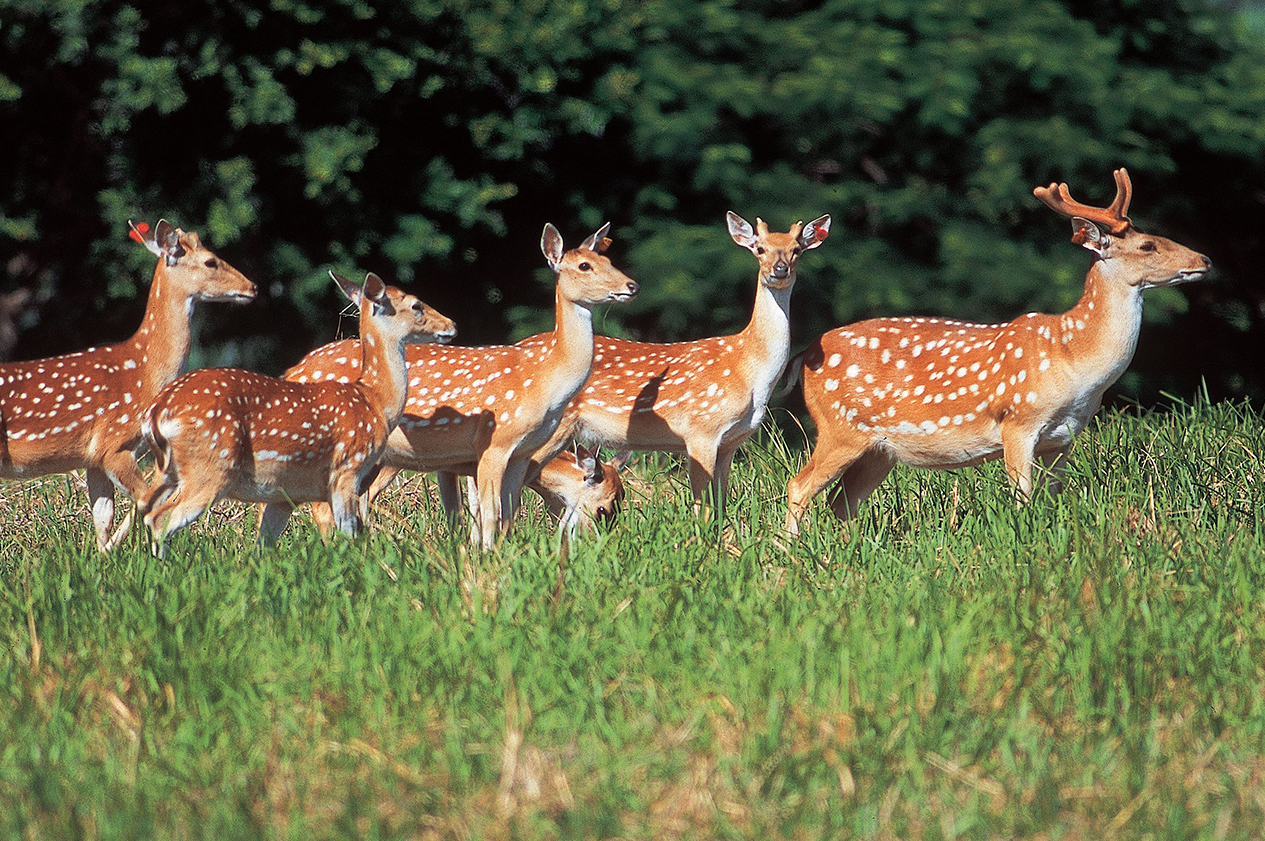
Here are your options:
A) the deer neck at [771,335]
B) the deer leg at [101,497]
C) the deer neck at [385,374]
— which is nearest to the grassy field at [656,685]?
the deer neck at [385,374]

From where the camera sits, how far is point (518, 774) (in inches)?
133

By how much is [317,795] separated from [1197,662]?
2292mm

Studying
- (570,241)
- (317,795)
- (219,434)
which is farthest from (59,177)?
(317,795)

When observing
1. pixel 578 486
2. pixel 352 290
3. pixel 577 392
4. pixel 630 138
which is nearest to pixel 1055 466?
pixel 577 392

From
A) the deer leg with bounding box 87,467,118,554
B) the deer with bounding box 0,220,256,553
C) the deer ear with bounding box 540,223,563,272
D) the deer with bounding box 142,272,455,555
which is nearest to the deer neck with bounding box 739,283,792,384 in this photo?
the deer ear with bounding box 540,223,563,272

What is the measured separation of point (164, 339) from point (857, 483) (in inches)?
118

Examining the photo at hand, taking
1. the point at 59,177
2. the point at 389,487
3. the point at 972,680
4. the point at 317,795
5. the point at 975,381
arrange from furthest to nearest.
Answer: the point at 59,177 < the point at 389,487 < the point at 975,381 < the point at 972,680 < the point at 317,795

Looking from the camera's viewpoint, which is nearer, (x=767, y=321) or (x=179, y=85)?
(x=767, y=321)

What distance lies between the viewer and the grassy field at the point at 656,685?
333 cm

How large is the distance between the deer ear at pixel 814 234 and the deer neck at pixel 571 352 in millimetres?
981

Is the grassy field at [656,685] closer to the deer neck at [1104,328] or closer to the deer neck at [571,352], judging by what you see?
the deer neck at [1104,328]

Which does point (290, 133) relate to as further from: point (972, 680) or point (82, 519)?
point (972, 680)

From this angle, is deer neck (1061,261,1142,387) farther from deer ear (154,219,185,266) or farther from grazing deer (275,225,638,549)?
deer ear (154,219,185,266)

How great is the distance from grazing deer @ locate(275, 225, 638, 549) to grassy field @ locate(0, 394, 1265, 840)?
0.98 meters
